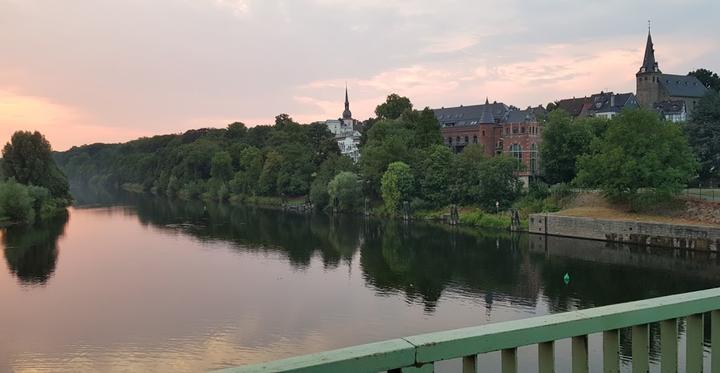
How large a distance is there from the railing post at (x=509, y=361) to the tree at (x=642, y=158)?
41046mm

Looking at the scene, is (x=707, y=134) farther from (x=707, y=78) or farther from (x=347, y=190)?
(x=707, y=78)

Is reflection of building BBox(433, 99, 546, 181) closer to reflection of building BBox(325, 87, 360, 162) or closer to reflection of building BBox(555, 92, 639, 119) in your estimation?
reflection of building BBox(555, 92, 639, 119)

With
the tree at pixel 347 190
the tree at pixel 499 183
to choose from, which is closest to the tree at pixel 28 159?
the tree at pixel 347 190

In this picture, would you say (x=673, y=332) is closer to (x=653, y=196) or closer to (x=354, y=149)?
(x=653, y=196)

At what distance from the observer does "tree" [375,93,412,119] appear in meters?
90.0

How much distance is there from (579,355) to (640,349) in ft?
1.47

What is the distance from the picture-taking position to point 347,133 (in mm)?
117438

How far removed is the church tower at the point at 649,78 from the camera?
8406cm

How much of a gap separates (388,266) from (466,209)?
23.0m

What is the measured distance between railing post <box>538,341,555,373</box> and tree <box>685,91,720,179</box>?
5473 cm

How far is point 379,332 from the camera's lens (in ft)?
68.5

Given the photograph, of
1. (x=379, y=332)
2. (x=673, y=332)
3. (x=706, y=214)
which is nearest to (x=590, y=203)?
(x=706, y=214)

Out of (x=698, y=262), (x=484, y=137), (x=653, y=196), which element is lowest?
(x=698, y=262)

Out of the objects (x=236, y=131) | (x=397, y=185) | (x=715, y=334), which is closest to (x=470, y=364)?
(x=715, y=334)
